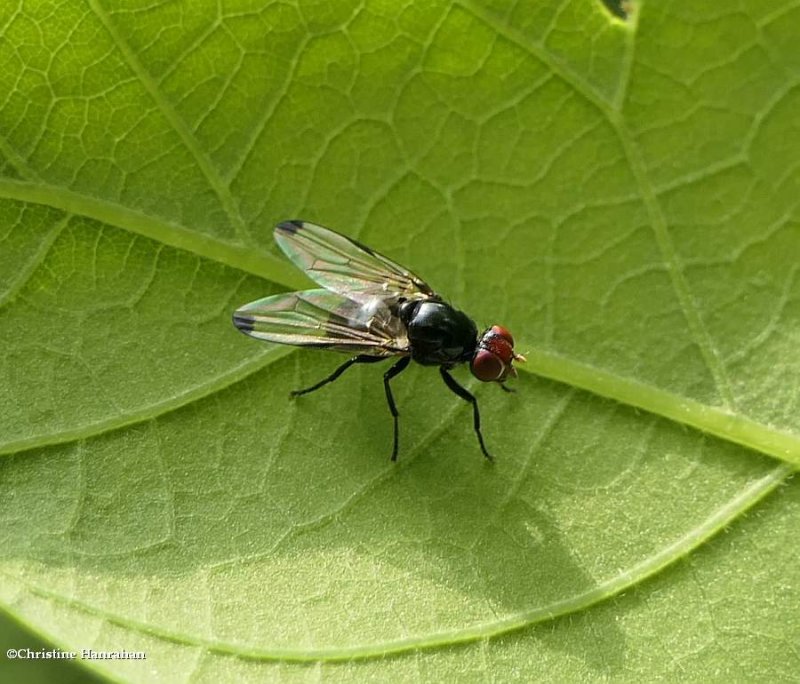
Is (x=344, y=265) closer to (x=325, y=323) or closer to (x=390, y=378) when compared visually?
(x=325, y=323)

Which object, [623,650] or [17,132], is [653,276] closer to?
[623,650]

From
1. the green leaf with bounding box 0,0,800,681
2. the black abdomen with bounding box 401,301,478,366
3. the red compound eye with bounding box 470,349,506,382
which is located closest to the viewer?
the green leaf with bounding box 0,0,800,681

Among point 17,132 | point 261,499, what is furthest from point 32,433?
point 17,132

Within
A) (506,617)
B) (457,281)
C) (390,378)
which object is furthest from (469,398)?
(506,617)

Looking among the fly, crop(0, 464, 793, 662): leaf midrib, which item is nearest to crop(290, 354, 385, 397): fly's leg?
the fly

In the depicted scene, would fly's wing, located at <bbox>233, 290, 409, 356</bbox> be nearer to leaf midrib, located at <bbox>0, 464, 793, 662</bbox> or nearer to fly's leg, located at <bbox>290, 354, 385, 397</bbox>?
fly's leg, located at <bbox>290, 354, 385, 397</bbox>

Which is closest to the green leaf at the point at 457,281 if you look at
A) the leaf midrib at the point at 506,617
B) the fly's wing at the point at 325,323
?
the leaf midrib at the point at 506,617

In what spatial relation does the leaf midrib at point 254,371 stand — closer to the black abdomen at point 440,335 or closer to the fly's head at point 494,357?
the fly's head at point 494,357
